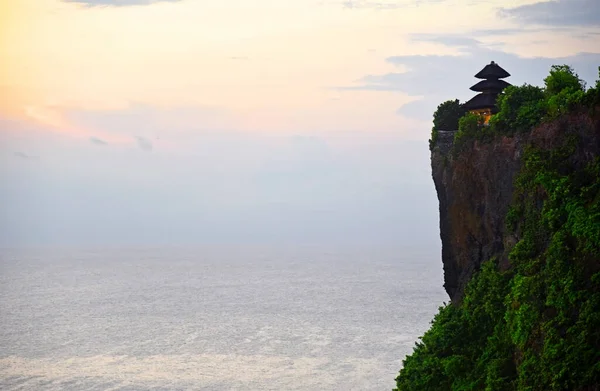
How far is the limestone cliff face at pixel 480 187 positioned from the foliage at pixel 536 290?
0.51 meters

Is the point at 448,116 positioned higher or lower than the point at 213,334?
→ higher


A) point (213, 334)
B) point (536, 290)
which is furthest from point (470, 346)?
point (213, 334)

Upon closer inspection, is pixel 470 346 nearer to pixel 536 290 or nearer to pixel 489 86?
pixel 536 290

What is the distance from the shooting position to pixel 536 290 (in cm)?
3147

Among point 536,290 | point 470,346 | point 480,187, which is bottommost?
point 470,346

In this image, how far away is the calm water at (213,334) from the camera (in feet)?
262

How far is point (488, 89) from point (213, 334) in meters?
72.4

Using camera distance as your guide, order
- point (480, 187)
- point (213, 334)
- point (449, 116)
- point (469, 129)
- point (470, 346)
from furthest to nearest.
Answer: point (213, 334) < point (449, 116) < point (469, 129) < point (480, 187) < point (470, 346)

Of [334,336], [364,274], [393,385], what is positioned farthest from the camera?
[364,274]

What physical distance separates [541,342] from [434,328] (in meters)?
8.64

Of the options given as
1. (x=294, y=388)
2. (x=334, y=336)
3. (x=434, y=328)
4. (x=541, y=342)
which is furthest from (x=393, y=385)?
(x=541, y=342)

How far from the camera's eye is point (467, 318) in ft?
120

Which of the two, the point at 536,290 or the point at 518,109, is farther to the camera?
the point at 518,109

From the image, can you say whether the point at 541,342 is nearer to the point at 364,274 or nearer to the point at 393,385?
the point at 393,385
